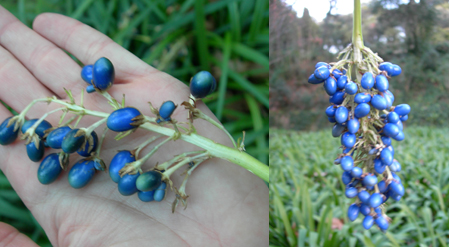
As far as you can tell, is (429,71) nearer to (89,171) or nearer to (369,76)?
(369,76)

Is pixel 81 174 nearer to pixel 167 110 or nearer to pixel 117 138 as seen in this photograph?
pixel 117 138

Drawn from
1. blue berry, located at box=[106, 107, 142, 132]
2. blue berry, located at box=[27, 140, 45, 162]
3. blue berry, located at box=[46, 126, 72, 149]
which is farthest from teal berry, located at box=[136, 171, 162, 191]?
blue berry, located at box=[27, 140, 45, 162]

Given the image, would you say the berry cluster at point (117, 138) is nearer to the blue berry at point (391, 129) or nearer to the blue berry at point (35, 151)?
the blue berry at point (35, 151)

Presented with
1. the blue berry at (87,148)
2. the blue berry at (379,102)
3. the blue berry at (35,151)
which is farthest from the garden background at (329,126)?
the blue berry at (35,151)

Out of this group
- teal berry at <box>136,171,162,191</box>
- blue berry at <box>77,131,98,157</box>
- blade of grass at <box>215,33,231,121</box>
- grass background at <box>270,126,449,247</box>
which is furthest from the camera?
blade of grass at <box>215,33,231,121</box>

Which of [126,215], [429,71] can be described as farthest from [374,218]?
[126,215]

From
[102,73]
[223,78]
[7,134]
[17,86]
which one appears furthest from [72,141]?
[223,78]

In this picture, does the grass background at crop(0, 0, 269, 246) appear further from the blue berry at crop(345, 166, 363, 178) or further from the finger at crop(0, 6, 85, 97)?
the blue berry at crop(345, 166, 363, 178)
